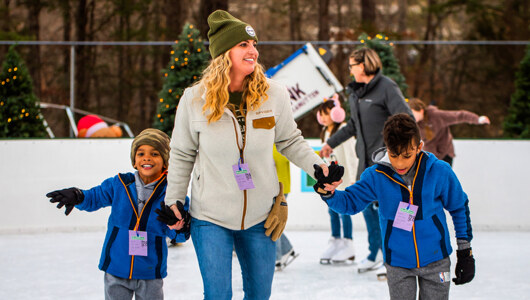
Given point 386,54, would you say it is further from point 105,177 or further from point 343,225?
point 105,177

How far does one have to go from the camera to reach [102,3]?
10.8 metres

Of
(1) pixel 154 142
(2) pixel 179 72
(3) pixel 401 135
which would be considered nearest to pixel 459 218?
(3) pixel 401 135

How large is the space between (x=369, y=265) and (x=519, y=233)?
8.63 feet

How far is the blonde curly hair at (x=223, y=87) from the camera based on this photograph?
2.13 metres

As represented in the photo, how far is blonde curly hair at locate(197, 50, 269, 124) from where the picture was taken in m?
2.13

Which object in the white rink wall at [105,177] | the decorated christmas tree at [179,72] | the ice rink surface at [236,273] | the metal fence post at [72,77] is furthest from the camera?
the metal fence post at [72,77]

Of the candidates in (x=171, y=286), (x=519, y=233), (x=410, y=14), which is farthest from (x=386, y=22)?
(x=171, y=286)

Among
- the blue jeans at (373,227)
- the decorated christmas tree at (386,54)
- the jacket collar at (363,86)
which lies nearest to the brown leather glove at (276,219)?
the jacket collar at (363,86)

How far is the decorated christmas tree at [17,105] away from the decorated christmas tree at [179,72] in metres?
1.28

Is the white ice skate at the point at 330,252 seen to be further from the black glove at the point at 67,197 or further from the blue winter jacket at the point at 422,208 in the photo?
the black glove at the point at 67,197

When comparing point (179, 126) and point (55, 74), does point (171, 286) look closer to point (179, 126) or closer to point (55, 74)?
point (179, 126)

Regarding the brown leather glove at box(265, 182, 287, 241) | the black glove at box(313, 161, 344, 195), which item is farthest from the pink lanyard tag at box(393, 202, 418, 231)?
the brown leather glove at box(265, 182, 287, 241)

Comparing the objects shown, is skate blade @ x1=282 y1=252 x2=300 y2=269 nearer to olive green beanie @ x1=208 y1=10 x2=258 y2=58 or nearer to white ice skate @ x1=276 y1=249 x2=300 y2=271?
white ice skate @ x1=276 y1=249 x2=300 y2=271

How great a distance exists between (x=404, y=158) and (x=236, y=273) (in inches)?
92.0
